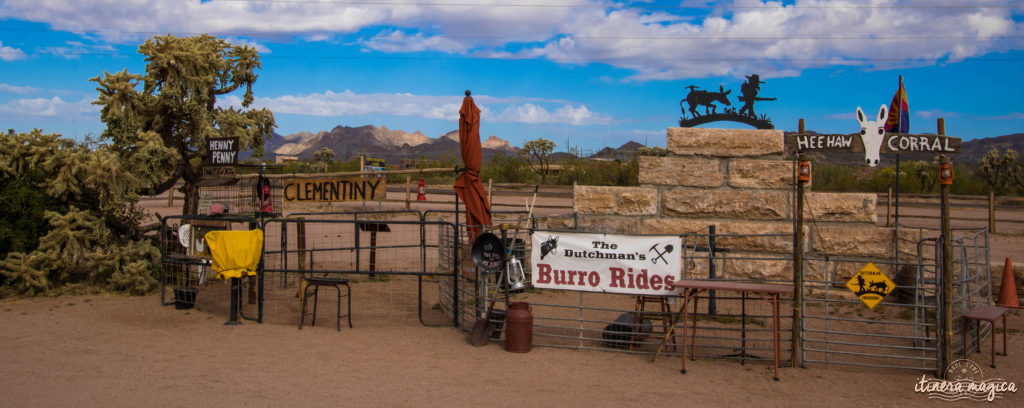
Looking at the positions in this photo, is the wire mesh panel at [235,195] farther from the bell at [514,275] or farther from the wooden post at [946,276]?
the wooden post at [946,276]

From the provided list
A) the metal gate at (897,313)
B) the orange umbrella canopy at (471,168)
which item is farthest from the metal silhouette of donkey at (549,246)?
the metal gate at (897,313)

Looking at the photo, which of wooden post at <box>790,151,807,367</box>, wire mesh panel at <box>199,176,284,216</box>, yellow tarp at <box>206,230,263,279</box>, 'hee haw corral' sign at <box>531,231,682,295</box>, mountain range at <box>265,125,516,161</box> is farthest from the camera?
mountain range at <box>265,125,516,161</box>

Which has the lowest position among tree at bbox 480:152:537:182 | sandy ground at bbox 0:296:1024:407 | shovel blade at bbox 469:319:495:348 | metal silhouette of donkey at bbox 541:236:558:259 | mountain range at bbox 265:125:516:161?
sandy ground at bbox 0:296:1024:407

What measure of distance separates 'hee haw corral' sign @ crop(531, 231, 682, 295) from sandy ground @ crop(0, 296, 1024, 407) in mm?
858

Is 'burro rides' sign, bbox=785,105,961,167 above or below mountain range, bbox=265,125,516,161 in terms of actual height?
below

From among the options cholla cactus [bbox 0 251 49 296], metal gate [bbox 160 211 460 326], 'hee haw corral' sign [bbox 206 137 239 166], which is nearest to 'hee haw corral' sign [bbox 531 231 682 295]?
metal gate [bbox 160 211 460 326]

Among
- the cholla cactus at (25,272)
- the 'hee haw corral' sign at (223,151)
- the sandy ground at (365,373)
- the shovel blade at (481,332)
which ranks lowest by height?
the sandy ground at (365,373)

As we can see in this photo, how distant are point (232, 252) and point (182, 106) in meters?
4.43

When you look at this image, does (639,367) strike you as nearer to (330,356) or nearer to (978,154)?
(330,356)

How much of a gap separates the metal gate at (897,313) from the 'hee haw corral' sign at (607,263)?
1580 mm

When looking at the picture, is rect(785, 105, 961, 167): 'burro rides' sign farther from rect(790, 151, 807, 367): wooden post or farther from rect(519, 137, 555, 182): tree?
rect(519, 137, 555, 182): tree

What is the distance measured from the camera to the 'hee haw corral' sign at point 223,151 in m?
11.1

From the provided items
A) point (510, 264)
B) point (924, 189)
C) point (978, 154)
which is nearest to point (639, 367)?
point (510, 264)

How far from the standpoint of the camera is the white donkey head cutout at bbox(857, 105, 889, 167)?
25.6 feet
